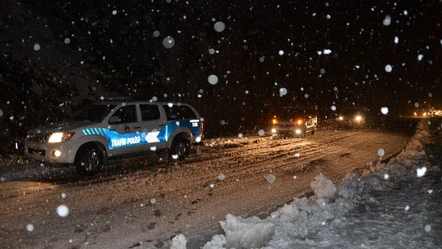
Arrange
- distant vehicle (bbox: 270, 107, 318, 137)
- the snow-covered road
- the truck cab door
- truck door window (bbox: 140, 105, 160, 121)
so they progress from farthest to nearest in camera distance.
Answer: distant vehicle (bbox: 270, 107, 318, 137) → truck door window (bbox: 140, 105, 160, 121) → the truck cab door → the snow-covered road

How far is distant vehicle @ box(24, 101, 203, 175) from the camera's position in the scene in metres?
9.35

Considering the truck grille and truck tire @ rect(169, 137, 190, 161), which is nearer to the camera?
the truck grille

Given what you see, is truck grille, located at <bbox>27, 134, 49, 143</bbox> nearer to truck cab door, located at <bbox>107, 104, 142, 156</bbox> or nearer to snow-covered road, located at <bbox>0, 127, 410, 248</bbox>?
snow-covered road, located at <bbox>0, 127, 410, 248</bbox>

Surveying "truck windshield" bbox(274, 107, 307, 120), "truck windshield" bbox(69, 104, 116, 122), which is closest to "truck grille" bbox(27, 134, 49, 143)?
"truck windshield" bbox(69, 104, 116, 122)

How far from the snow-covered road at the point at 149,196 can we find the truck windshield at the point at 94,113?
4.56 ft

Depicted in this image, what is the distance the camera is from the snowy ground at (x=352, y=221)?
495 centimetres

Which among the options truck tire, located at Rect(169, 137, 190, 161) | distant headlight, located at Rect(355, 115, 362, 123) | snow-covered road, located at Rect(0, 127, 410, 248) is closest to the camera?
snow-covered road, located at Rect(0, 127, 410, 248)

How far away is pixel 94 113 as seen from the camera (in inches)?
418

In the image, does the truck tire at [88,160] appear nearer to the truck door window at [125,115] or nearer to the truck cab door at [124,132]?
the truck cab door at [124,132]

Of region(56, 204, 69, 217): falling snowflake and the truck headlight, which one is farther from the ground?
region(56, 204, 69, 217): falling snowflake

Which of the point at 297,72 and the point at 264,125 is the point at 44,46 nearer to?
the point at 264,125

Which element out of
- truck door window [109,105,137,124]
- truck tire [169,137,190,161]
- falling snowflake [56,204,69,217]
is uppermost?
truck door window [109,105,137,124]

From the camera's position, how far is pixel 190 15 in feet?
88.4

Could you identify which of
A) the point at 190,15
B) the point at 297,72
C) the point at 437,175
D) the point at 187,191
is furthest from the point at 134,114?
the point at 297,72
